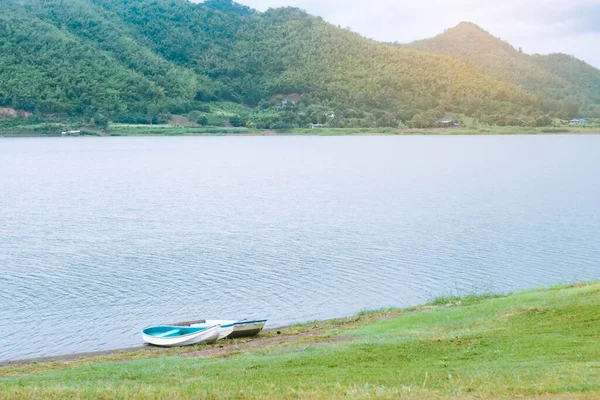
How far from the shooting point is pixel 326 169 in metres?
89.2

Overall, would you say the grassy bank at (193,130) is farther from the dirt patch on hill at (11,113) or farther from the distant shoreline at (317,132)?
the dirt patch on hill at (11,113)

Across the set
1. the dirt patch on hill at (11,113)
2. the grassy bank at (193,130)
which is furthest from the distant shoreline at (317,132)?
the dirt patch on hill at (11,113)

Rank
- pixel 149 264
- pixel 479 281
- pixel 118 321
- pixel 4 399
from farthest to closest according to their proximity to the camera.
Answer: pixel 149 264 → pixel 479 281 → pixel 118 321 → pixel 4 399

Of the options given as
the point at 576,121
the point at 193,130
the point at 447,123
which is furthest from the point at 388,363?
the point at 576,121

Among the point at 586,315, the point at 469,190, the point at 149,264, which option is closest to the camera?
the point at 586,315

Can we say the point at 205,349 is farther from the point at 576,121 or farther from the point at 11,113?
the point at 576,121

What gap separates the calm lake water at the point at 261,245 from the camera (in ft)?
81.4

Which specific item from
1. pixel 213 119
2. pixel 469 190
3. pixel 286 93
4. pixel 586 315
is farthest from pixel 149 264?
pixel 286 93

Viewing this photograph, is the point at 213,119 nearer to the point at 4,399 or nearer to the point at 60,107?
the point at 60,107

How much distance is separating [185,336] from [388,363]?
8327mm

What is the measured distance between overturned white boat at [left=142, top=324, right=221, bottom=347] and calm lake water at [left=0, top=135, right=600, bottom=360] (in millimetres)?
1519

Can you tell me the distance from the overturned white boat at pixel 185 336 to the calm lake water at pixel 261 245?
59.8 inches

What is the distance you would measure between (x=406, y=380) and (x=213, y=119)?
6323 inches

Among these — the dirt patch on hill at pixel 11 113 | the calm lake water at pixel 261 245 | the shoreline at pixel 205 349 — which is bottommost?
the calm lake water at pixel 261 245
